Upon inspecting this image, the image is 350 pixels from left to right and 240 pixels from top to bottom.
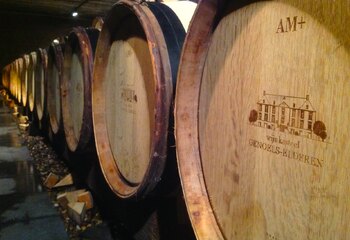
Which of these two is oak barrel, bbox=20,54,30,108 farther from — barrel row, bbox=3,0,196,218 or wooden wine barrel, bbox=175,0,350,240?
wooden wine barrel, bbox=175,0,350,240

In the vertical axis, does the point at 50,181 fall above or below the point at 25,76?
below

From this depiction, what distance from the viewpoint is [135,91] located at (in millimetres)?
1853

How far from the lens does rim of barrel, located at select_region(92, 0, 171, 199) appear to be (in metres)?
1.45

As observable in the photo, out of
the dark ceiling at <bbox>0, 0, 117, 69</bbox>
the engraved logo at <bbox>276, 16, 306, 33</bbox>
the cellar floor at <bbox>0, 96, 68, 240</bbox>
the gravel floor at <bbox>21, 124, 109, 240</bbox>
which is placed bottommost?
the gravel floor at <bbox>21, 124, 109, 240</bbox>

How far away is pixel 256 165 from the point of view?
109 cm

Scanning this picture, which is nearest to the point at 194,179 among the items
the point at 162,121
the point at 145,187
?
the point at 162,121

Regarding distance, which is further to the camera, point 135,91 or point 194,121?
point 135,91

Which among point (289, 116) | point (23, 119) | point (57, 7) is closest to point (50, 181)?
point (289, 116)

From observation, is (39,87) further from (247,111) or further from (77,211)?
(247,111)

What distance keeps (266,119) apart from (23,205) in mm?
2848

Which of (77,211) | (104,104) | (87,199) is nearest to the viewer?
(104,104)

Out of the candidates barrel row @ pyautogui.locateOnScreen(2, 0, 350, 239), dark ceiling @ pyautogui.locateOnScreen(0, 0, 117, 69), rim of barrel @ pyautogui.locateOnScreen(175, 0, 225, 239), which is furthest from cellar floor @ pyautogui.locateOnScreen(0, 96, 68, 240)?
dark ceiling @ pyautogui.locateOnScreen(0, 0, 117, 69)

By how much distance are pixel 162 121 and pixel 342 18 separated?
839 mm

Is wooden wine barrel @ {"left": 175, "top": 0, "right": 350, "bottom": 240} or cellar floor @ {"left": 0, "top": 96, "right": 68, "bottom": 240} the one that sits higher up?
wooden wine barrel @ {"left": 175, "top": 0, "right": 350, "bottom": 240}
